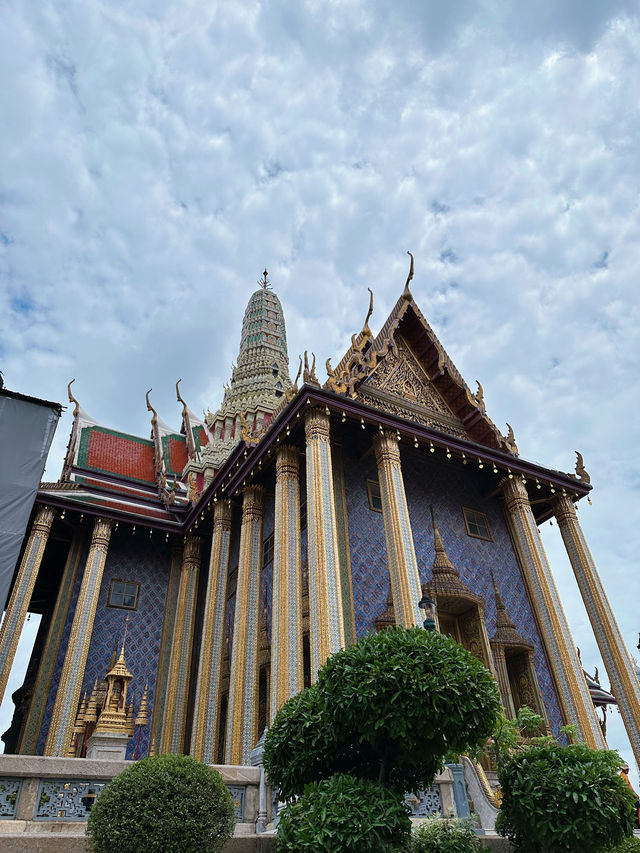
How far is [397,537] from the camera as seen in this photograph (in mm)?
9500

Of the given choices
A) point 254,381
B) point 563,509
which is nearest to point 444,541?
point 563,509

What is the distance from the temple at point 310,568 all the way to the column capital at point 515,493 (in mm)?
41

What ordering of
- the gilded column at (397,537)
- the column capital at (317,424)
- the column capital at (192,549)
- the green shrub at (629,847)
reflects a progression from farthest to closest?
1. the column capital at (192,549)
2. the column capital at (317,424)
3. the gilded column at (397,537)
4. the green shrub at (629,847)

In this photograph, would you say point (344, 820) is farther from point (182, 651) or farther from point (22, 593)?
point (182, 651)

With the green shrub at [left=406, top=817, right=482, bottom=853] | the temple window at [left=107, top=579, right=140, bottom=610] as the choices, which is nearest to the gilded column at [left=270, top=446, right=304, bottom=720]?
the green shrub at [left=406, top=817, right=482, bottom=853]

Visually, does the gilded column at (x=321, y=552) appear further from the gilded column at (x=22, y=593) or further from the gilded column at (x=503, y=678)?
the gilded column at (x=22, y=593)

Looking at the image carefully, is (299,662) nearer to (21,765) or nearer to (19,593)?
(21,765)

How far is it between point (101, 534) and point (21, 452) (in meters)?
4.22

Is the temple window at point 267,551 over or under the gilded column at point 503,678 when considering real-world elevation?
over

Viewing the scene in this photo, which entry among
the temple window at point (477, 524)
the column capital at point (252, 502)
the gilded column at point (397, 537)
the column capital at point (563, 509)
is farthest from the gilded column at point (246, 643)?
the column capital at point (563, 509)

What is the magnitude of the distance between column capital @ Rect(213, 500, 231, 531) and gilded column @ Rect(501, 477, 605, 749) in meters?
5.65

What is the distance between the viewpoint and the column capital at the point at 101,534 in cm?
1310

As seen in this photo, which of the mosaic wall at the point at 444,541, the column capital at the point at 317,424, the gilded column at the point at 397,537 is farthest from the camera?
the mosaic wall at the point at 444,541

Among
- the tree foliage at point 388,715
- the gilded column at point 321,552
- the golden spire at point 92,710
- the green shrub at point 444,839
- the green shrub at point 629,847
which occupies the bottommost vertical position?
the green shrub at point 629,847
